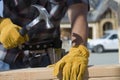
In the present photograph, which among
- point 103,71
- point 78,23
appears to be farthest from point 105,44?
point 103,71

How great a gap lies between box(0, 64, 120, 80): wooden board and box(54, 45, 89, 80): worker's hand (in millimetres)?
36

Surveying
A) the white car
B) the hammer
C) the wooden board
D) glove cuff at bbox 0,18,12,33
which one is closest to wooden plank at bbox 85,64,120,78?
the wooden board

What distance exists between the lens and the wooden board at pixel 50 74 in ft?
6.73

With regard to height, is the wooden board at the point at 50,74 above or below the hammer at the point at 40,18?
below

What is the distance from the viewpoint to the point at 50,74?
2.05 metres

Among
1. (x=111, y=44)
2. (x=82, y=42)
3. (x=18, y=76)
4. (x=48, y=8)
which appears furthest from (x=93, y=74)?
(x=111, y=44)

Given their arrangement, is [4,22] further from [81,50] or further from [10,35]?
[81,50]

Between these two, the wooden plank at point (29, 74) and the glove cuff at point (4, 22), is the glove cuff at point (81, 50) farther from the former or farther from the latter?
the glove cuff at point (4, 22)

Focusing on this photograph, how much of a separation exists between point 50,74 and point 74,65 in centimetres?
12

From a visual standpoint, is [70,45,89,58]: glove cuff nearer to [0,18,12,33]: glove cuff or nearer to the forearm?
the forearm

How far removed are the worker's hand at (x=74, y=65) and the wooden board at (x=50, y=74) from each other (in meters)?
0.04

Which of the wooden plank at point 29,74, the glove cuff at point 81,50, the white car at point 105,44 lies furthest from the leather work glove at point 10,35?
the white car at point 105,44

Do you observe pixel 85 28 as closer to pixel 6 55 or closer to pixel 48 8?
pixel 48 8

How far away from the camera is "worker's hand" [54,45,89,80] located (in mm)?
2043
